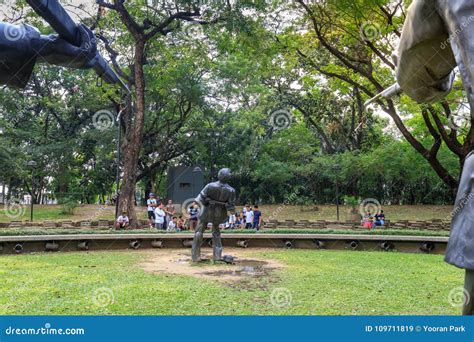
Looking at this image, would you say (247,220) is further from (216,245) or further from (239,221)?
(216,245)

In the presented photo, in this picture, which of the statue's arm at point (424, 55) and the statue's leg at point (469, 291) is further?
the statue's arm at point (424, 55)

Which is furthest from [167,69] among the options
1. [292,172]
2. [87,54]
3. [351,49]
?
[87,54]

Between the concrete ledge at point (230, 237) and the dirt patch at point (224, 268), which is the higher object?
the concrete ledge at point (230, 237)

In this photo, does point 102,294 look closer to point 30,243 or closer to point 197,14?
point 30,243

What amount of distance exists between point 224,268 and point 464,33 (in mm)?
8973

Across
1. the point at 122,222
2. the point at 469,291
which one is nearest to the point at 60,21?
the point at 469,291

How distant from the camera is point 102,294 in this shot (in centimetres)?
700

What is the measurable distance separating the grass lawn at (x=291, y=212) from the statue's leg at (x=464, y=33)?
87.5ft

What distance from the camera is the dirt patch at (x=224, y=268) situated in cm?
852

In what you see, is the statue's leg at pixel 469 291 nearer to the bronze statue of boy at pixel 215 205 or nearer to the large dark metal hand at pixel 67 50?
the large dark metal hand at pixel 67 50

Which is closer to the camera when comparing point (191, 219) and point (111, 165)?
point (191, 219)

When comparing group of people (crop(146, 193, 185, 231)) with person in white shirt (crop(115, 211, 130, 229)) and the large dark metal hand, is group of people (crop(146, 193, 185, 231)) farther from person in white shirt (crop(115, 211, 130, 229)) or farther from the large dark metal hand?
the large dark metal hand

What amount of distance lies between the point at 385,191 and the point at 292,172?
7.32 metres

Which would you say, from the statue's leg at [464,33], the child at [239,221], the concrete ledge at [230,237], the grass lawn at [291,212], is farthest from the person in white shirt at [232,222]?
the statue's leg at [464,33]
